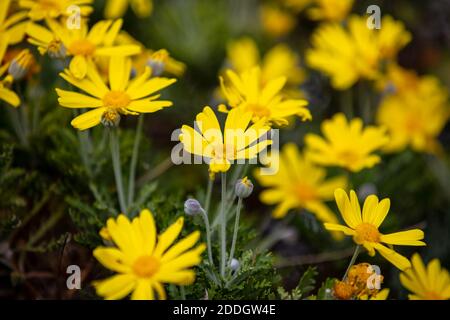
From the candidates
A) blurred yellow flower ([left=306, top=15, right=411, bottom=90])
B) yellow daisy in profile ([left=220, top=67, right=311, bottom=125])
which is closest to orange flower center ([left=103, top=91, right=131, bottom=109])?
yellow daisy in profile ([left=220, top=67, right=311, bottom=125])

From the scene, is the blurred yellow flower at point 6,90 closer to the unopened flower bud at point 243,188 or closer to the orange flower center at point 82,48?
the orange flower center at point 82,48

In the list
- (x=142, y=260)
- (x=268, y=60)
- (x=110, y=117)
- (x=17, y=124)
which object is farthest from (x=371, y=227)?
(x=268, y=60)

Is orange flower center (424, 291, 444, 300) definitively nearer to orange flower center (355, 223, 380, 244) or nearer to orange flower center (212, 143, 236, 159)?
orange flower center (355, 223, 380, 244)

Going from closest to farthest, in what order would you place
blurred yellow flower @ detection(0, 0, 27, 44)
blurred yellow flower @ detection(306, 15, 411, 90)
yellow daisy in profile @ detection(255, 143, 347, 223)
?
blurred yellow flower @ detection(0, 0, 27, 44) → yellow daisy in profile @ detection(255, 143, 347, 223) → blurred yellow flower @ detection(306, 15, 411, 90)

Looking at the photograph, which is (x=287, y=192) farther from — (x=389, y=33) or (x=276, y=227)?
(x=389, y=33)
